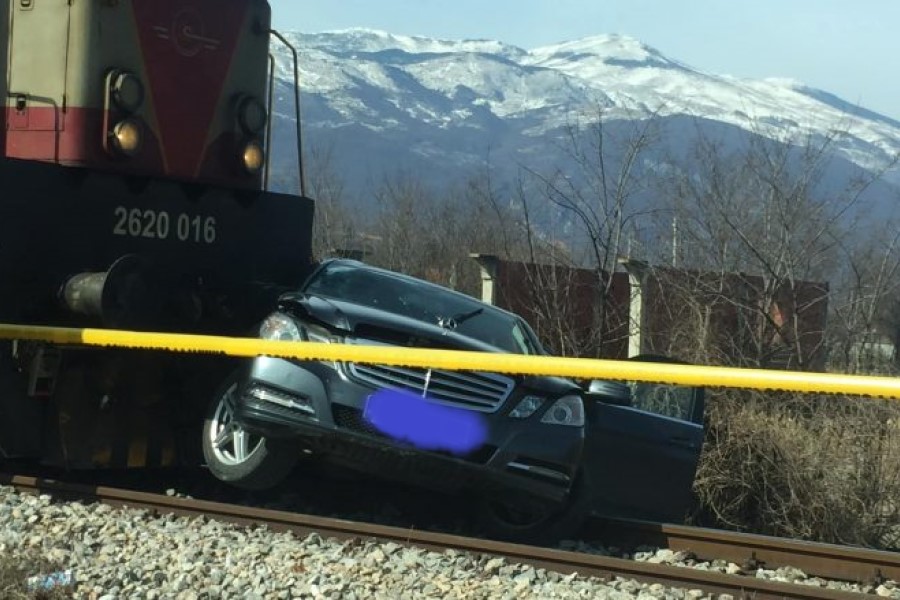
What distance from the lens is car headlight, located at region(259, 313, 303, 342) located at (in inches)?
306

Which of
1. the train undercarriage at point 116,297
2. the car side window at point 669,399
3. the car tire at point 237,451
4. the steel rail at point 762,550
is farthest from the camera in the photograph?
the car side window at point 669,399

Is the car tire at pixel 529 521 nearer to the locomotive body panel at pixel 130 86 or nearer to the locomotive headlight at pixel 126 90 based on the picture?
the locomotive body panel at pixel 130 86

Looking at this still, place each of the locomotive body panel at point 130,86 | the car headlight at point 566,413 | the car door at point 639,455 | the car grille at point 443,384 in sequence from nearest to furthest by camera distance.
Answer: the car grille at point 443,384, the car headlight at point 566,413, the locomotive body panel at point 130,86, the car door at point 639,455

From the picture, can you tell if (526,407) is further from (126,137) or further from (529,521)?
(126,137)

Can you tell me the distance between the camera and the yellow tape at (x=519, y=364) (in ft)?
16.7

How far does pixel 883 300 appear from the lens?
16.5 meters

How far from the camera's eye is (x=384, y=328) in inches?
305

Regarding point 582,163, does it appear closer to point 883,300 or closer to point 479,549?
point 883,300

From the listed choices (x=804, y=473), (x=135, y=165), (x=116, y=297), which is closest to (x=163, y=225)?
(x=135, y=165)

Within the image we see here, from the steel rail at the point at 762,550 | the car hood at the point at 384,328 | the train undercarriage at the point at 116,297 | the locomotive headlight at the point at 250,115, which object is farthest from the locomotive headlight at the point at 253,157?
the steel rail at the point at 762,550

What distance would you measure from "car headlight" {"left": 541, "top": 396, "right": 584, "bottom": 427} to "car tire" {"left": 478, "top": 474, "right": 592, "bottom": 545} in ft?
1.88

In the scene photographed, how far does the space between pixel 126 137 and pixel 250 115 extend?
4.28ft

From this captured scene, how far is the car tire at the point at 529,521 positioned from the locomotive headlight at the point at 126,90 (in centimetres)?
363

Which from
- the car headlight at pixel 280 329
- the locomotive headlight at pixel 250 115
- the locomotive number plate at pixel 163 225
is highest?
the locomotive headlight at pixel 250 115
